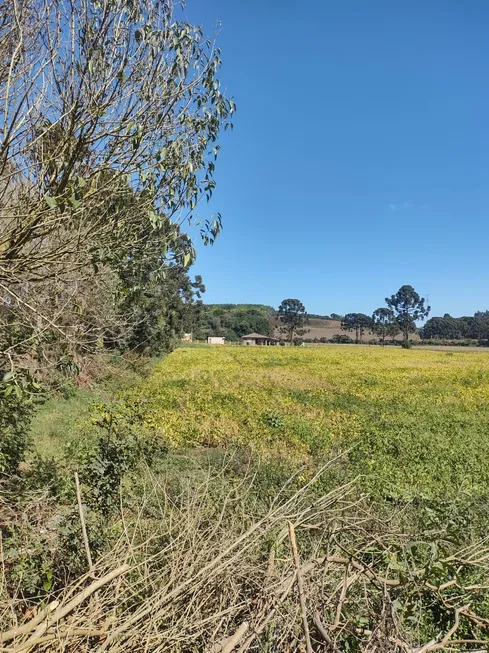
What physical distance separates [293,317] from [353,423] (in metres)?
108

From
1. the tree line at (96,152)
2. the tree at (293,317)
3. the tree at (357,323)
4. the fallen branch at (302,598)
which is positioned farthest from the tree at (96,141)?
the tree at (357,323)

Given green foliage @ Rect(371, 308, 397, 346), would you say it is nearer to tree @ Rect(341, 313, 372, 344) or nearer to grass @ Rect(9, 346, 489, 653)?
tree @ Rect(341, 313, 372, 344)

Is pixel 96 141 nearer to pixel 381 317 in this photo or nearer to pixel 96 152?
pixel 96 152

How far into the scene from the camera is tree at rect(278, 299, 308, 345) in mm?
117812

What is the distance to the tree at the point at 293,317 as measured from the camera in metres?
118

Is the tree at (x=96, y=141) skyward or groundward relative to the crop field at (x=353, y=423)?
skyward

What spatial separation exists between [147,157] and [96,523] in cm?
299

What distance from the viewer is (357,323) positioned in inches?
5177

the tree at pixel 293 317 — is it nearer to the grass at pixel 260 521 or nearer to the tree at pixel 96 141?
the grass at pixel 260 521

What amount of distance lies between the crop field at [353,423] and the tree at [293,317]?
317 feet

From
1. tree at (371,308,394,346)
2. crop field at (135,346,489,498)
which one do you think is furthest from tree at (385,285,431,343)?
→ crop field at (135,346,489,498)

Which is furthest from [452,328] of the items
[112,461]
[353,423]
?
[112,461]

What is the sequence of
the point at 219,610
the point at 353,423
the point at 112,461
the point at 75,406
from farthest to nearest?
the point at 75,406
the point at 353,423
the point at 112,461
the point at 219,610

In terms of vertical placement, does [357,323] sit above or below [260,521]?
above
